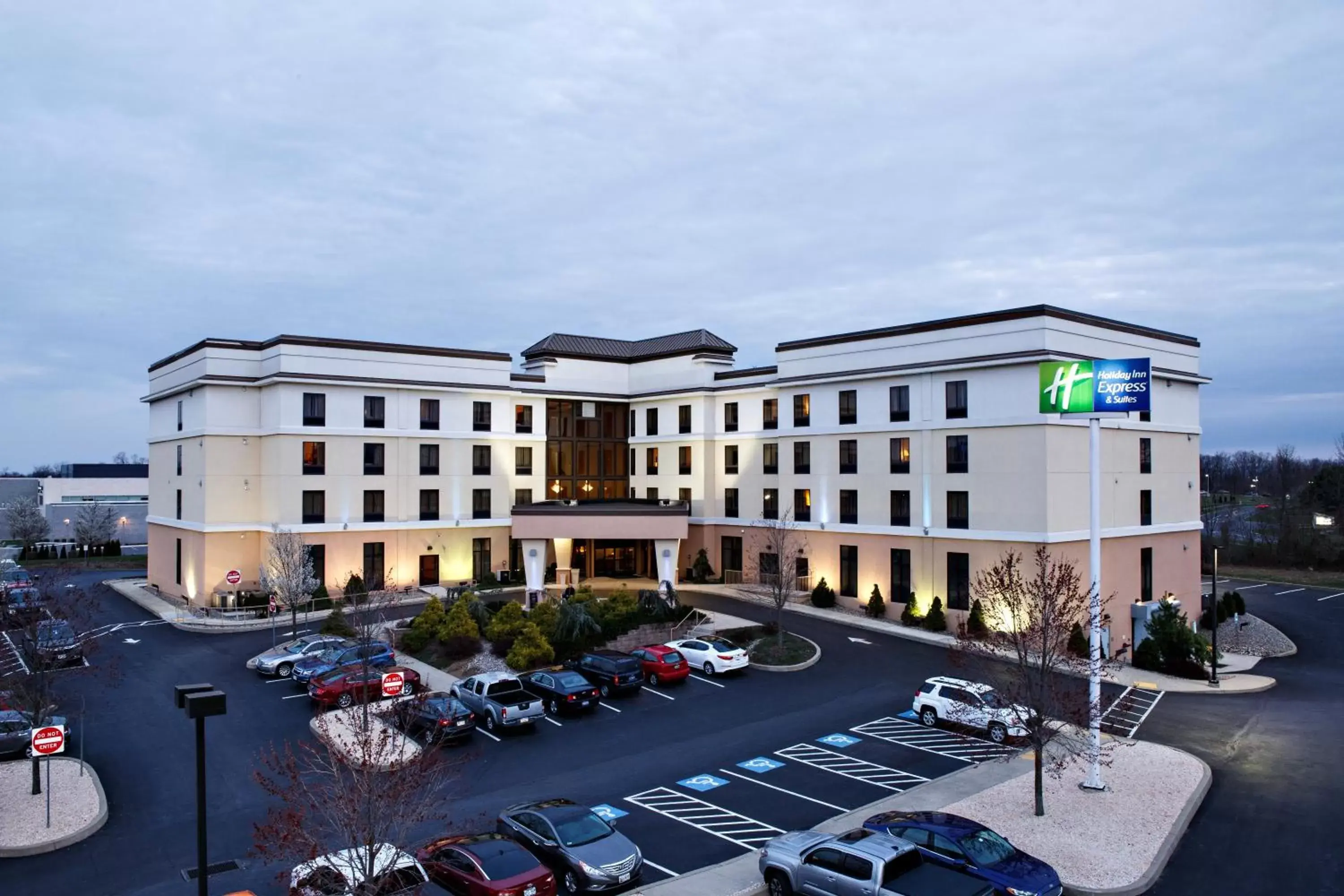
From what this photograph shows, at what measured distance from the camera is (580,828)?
55.7 ft

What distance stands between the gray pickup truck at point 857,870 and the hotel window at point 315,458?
39.0 metres

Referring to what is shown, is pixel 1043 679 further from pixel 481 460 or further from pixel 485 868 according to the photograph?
pixel 481 460

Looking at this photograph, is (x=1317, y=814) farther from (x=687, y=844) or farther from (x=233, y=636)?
(x=233, y=636)

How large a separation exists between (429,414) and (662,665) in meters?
26.4

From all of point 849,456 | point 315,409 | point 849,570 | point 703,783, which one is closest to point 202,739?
point 703,783

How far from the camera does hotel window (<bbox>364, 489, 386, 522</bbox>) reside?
50.0m

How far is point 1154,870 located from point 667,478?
43185 millimetres

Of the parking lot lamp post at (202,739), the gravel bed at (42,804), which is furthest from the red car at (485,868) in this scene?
the gravel bed at (42,804)

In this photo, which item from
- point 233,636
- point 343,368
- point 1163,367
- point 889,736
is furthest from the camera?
point 343,368

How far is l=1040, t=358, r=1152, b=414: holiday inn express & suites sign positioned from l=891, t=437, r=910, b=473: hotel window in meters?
19.2

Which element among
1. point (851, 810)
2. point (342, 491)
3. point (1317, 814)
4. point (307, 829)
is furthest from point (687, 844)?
point (342, 491)

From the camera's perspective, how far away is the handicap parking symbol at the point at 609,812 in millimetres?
19906

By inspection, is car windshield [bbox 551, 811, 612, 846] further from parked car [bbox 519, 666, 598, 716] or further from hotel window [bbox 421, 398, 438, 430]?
hotel window [bbox 421, 398, 438, 430]

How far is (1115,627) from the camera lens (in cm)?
4181
